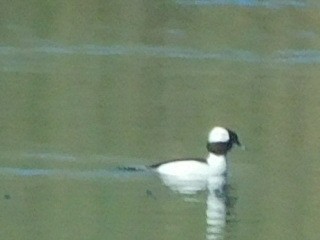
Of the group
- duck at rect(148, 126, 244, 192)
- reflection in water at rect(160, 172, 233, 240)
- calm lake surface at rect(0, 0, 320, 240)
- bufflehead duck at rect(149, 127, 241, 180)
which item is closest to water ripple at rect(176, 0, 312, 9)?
calm lake surface at rect(0, 0, 320, 240)

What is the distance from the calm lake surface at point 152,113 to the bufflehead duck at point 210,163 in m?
0.15

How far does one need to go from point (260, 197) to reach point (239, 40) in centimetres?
754

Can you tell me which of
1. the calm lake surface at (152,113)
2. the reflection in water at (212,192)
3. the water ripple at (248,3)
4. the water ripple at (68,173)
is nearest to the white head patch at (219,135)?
the calm lake surface at (152,113)

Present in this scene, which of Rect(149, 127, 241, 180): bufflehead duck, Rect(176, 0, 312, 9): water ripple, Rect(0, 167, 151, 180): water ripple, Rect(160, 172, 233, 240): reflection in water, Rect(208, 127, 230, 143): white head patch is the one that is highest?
Rect(176, 0, 312, 9): water ripple

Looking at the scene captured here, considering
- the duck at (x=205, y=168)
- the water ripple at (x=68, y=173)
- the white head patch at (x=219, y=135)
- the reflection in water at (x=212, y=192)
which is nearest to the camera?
the reflection in water at (x=212, y=192)

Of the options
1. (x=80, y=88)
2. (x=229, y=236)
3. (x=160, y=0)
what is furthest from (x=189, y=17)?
(x=229, y=236)

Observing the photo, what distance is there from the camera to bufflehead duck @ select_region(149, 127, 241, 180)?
13648 millimetres

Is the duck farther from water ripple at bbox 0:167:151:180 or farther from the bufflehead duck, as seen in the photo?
water ripple at bbox 0:167:151:180

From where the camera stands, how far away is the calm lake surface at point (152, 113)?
494 inches

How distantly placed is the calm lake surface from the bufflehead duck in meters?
0.15

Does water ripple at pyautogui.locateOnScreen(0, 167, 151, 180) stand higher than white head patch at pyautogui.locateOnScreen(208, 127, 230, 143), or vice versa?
white head patch at pyautogui.locateOnScreen(208, 127, 230, 143)

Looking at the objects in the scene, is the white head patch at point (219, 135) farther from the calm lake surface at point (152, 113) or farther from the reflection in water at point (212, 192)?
the reflection in water at point (212, 192)

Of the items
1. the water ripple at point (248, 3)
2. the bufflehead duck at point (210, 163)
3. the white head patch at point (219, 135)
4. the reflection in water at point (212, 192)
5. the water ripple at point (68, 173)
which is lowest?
the reflection in water at point (212, 192)

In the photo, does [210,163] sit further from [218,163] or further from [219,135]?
[219,135]
